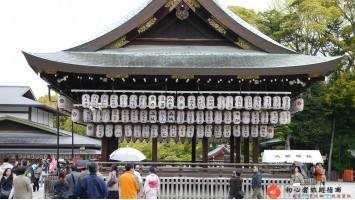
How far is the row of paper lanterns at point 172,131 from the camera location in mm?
25812

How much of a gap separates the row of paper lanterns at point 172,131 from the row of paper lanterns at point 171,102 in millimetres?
1014

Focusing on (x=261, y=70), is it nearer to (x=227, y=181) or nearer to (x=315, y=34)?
(x=227, y=181)

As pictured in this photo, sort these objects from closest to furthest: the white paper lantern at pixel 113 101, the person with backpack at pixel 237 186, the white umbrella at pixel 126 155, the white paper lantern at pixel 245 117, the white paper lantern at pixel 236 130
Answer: the person with backpack at pixel 237 186 < the white umbrella at pixel 126 155 < the white paper lantern at pixel 113 101 < the white paper lantern at pixel 245 117 < the white paper lantern at pixel 236 130

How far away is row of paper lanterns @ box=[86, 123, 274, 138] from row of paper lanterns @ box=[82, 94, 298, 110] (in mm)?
1014

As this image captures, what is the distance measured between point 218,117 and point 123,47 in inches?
219

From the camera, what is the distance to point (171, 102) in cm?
2525

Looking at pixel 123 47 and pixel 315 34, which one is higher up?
pixel 315 34

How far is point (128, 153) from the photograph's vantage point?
2311 cm

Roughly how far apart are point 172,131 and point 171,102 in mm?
1404

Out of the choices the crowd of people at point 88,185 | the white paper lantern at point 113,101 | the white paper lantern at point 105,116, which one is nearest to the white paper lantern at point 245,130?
the white paper lantern at point 113,101

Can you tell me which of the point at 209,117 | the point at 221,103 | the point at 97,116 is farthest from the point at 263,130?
the point at 97,116

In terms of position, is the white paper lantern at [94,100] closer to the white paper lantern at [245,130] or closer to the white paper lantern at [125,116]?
the white paper lantern at [125,116]

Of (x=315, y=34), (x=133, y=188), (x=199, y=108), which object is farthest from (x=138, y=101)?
(x=315, y=34)

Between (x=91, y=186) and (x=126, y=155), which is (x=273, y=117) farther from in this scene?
(x=91, y=186)
